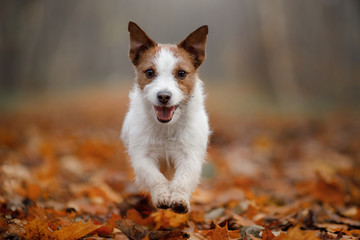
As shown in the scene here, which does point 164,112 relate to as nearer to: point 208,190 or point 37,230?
point 37,230

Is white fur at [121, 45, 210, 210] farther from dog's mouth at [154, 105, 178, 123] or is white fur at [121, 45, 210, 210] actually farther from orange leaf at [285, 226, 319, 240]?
orange leaf at [285, 226, 319, 240]

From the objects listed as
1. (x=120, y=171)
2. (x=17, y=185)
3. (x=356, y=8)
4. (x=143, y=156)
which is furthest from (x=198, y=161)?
(x=356, y=8)

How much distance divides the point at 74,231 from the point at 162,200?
789 mm

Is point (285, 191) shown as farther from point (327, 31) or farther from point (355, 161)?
point (327, 31)

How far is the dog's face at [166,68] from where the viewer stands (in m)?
3.39

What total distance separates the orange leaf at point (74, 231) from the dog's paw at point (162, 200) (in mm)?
594

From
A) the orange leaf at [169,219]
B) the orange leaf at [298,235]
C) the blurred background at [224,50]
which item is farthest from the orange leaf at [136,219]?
the blurred background at [224,50]

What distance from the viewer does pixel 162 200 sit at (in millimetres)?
3070

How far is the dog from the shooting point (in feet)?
11.2

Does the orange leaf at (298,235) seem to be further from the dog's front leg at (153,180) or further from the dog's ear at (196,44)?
the dog's ear at (196,44)

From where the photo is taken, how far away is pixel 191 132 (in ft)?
12.0

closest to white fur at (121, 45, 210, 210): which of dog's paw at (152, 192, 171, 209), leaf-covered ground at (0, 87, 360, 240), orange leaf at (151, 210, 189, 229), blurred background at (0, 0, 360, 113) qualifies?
dog's paw at (152, 192, 171, 209)

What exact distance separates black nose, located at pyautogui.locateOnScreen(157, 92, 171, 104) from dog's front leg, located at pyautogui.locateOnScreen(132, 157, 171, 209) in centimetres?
68

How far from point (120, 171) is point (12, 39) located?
13.2 meters
